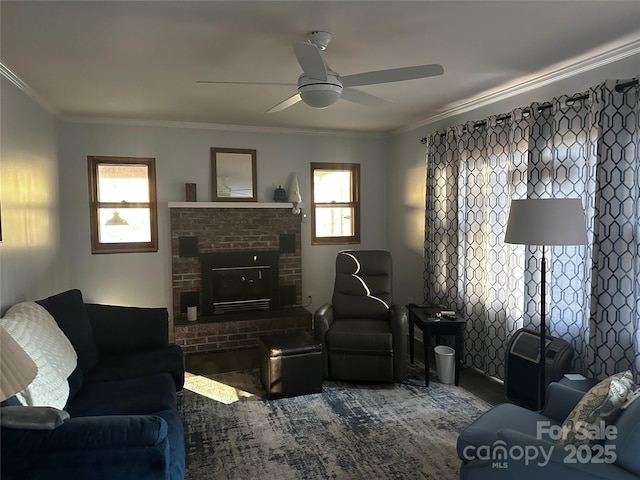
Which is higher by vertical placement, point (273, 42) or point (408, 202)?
point (273, 42)

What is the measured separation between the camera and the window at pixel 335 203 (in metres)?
5.67

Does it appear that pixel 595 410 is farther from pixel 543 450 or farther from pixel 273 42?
pixel 273 42

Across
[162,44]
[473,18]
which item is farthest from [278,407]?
[473,18]

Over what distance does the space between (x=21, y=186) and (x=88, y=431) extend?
90.1 inches

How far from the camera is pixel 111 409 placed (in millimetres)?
2393

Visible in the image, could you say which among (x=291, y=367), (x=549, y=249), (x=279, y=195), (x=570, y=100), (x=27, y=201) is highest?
(x=570, y=100)

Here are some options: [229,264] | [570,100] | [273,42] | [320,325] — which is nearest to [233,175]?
[229,264]

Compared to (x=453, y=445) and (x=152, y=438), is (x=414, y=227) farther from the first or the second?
(x=152, y=438)

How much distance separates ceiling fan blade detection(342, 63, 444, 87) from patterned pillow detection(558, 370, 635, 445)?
1.73 m

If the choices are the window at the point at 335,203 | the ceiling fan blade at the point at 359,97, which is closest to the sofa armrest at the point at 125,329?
the ceiling fan blade at the point at 359,97

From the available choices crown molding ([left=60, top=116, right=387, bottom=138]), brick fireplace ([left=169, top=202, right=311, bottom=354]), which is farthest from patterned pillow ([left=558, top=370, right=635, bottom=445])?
crown molding ([left=60, top=116, right=387, bottom=138])

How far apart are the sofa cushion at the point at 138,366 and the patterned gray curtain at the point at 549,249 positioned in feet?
8.85

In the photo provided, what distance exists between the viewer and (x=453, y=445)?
2809mm

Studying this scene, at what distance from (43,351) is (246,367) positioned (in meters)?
2.19
